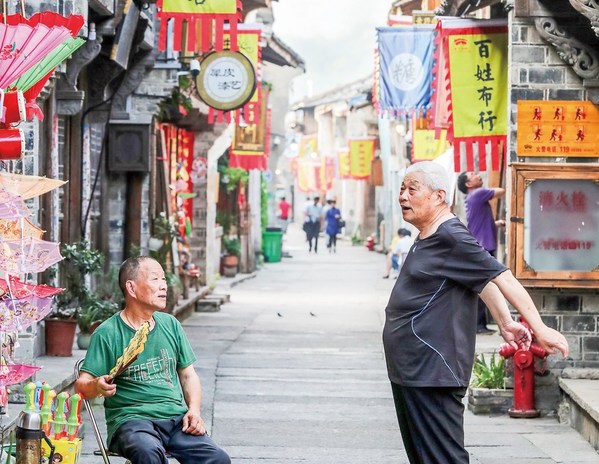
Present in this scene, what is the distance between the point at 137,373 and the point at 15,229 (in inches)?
51.6

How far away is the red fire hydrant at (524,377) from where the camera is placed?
1154 centimetres

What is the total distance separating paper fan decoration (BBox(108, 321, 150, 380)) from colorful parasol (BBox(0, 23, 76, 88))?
4.70 feet

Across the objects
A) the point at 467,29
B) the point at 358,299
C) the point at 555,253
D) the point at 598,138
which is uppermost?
the point at 467,29

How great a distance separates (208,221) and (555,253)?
14764mm

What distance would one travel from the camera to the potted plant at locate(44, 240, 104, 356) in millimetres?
12531

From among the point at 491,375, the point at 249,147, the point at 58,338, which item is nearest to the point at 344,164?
the point at 249,147

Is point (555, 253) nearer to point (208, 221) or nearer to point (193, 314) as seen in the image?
point (193, 314)

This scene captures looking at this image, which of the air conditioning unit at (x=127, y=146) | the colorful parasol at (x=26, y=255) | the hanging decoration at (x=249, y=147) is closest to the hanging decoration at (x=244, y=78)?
the air conditioning unit at (x=127, y=146)

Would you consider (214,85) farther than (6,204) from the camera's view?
Yes

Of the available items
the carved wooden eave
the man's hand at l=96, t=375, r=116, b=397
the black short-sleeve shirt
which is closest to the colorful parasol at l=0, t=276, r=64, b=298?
the man's hand at l=96, t=375, r=116, b=397

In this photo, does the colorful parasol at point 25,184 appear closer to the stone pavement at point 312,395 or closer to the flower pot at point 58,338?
the stone pavement at point 312,395

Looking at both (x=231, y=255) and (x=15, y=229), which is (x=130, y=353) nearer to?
(x=15, y=229)

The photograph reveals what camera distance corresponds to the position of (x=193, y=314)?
22297mm

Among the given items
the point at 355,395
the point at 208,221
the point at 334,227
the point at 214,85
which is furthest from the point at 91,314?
the point at 334,227
